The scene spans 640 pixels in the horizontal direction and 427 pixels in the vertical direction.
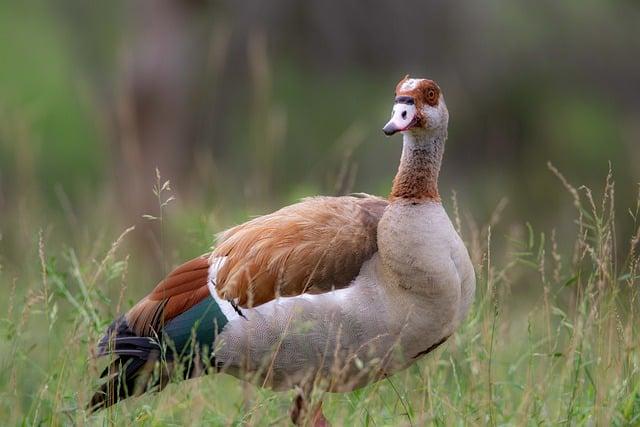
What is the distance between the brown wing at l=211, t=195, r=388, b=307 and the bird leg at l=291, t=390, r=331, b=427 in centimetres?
44

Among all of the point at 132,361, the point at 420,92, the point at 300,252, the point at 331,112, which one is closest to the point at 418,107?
the point at 420,92

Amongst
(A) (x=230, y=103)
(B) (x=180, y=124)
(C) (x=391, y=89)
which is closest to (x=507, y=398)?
(B) (x=180, y=124)

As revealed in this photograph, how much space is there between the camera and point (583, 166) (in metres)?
14.3

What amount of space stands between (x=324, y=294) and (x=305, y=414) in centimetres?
48

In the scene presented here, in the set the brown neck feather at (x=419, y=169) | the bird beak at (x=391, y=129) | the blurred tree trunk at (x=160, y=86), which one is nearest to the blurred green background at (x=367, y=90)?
the blurred tree trunk at (x=160, y=86)

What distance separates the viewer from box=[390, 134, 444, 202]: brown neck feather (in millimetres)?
4582

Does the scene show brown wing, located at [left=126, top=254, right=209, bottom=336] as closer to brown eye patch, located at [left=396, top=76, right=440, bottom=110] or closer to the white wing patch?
the white wing patch

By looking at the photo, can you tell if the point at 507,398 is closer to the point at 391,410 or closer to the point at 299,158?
the point at 391,410

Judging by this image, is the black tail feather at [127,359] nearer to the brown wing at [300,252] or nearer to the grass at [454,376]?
the grass at [454,376]

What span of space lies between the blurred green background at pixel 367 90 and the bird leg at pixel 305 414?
15.1ft

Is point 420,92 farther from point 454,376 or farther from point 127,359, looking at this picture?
point 127,359

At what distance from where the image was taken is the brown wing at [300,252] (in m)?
4.48

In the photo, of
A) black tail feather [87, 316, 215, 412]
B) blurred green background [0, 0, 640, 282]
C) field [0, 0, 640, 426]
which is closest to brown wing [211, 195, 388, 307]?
black tail feather [87, 316, 215, 412]

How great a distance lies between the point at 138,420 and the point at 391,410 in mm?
1093
